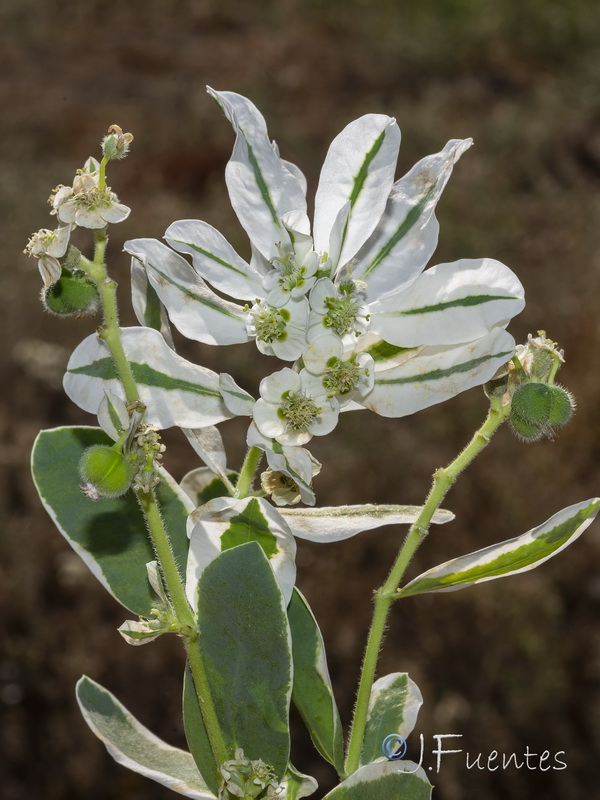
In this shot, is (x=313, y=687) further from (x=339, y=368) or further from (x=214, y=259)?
(x=214, y=259)

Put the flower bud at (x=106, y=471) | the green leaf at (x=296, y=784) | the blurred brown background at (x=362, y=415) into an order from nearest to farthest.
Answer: the flower bud at (x=106, y=471) → the green leaf at (x=296, y=784) → the blurred brown background at (x=362, y=415)

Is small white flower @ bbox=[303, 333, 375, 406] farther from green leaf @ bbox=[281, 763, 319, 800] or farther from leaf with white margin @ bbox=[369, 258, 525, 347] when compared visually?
green leaf @ bbox=[281, 763, 319, 800]

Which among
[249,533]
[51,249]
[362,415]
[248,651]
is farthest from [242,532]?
[362,415]

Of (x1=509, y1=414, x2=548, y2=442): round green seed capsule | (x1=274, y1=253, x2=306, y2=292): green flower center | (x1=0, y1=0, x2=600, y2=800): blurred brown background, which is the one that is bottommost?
(x1=509, y1=414, x2=548, y2=442): round green seed capsule

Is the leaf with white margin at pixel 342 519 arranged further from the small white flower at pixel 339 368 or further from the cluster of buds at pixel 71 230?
the cluster of buds at pixel 71 230

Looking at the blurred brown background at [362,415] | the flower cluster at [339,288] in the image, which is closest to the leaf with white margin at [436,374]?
the flower cluster at [339,288]

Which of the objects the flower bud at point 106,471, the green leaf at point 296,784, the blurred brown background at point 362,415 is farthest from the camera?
the blurred brown background at point 362,415

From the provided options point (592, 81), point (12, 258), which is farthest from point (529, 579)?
point (592, 81)

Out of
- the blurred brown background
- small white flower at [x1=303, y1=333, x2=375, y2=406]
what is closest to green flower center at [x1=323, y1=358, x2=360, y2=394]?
small white flower at [x1=303, y1=333, x2=375, y2=406]
